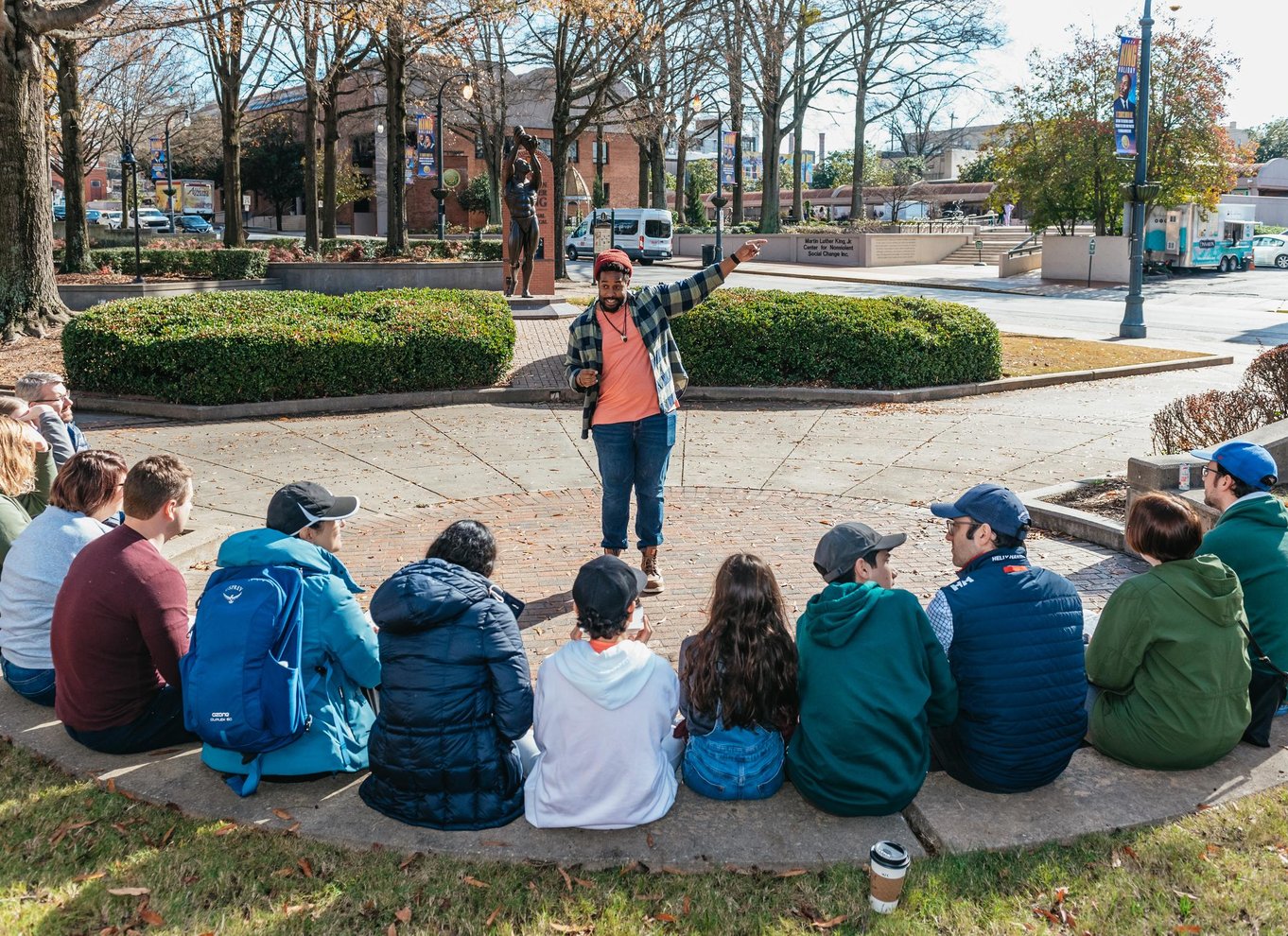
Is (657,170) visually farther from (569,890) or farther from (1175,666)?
(569,890)

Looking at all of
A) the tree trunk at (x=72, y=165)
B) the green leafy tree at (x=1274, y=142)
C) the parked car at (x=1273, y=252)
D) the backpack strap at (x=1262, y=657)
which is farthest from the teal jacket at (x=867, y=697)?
the green leafy tree at (x=1274, y=142)

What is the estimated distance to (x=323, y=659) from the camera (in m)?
4.12

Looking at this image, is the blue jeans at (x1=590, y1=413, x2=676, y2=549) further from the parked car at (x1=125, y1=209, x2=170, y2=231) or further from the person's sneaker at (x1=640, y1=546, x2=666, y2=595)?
the parked car at (x1=125, y1=209, x2=170, y2=231)

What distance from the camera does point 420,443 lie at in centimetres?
1059

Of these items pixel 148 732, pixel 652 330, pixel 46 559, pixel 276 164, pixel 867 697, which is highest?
pixel 276 164

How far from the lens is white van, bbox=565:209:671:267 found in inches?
1657

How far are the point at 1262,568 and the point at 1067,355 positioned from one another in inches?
482

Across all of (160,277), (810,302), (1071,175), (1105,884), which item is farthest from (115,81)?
(1105,884)

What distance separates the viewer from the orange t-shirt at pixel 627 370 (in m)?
6.31

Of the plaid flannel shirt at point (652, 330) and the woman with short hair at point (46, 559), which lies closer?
the woman with short hair at point (46, 559)

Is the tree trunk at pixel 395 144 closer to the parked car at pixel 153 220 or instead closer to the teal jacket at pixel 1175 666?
the teal jacket at pixel 1175 666

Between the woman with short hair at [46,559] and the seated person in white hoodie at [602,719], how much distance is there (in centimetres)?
217

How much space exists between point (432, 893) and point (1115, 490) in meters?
6.61

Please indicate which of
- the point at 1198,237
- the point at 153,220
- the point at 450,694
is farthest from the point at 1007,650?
the point at 153,220
